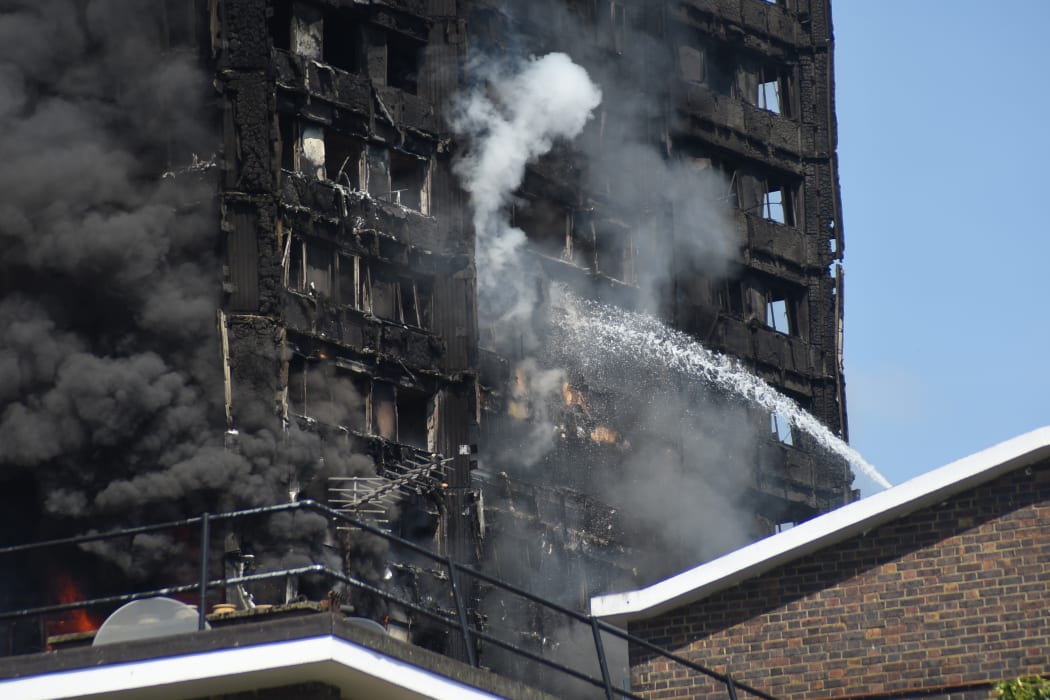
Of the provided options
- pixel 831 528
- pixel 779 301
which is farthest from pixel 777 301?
pixel 831 528

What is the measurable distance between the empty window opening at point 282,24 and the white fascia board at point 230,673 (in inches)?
1422

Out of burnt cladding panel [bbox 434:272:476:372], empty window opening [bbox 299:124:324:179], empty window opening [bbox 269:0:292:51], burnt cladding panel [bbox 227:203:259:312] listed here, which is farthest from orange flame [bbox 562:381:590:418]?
empty window opening [bbox 269:0:292:51]

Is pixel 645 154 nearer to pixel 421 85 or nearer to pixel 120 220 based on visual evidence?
pixel 421 85

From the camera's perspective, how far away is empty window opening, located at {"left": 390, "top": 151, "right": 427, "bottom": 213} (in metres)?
50.3

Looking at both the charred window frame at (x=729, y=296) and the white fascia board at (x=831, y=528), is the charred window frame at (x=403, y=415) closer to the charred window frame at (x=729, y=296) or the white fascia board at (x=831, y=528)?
the charred window frame at (x=729, y=296)

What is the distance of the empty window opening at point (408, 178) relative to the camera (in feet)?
165

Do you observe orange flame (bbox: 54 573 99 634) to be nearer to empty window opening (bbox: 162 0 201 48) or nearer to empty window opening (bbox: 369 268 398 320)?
empty window opening (bbox: 369 268 398 320)

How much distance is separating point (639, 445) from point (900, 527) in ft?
114

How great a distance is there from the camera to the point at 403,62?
51344mm

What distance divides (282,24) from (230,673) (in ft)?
121

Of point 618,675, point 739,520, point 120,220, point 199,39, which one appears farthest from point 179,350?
point 739,520

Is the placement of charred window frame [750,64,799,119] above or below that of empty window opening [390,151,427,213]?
above

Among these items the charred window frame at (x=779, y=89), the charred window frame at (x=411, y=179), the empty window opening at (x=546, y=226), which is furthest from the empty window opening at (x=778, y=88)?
the charred window frame at (x=411, y=179)

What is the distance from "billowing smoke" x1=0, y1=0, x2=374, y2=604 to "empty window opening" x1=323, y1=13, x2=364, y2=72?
10.9ft
